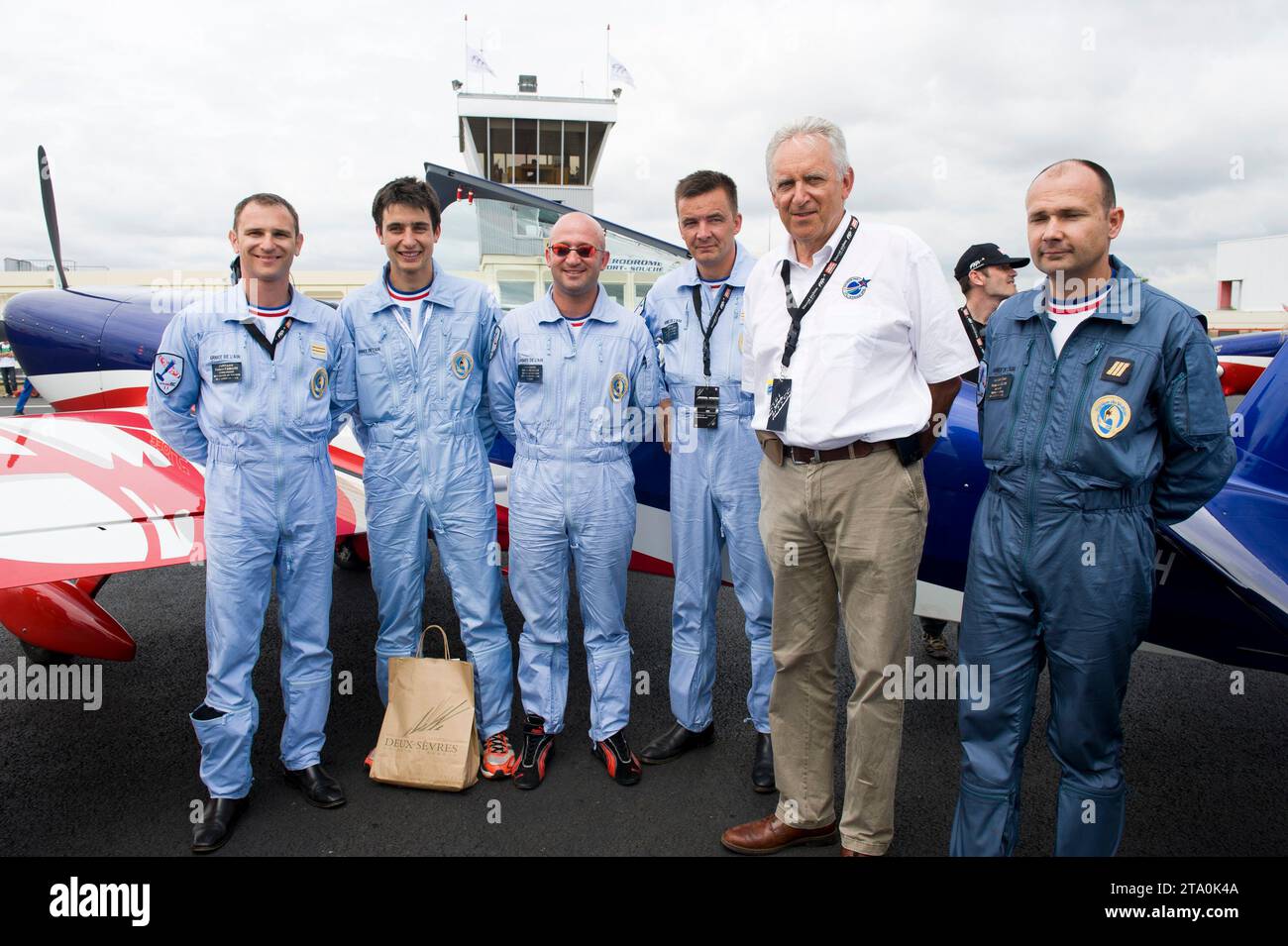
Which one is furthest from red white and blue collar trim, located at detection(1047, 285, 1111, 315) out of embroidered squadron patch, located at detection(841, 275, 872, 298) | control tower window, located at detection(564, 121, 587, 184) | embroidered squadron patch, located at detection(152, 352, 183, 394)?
control tower window, located at detection(564, 121, 587, 184)

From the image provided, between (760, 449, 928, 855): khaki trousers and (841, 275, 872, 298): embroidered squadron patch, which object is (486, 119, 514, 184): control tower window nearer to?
(841, 275, 872, 298): embroidered squadron patch

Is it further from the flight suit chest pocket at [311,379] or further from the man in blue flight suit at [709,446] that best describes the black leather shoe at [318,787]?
the flight suit chest pocket at [311,379]

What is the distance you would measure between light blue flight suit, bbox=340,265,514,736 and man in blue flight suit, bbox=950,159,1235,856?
6.01ft

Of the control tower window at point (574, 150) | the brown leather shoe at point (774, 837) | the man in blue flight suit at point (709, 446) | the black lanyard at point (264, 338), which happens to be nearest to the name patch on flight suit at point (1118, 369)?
the man in blue flight suit at point (709, 446)

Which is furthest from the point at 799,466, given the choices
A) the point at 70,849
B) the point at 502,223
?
the point at 502,223

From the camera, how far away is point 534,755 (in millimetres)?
3258

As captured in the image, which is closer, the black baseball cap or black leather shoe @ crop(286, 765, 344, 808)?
black leather shoe @ crop(286, 765, 344, 808)

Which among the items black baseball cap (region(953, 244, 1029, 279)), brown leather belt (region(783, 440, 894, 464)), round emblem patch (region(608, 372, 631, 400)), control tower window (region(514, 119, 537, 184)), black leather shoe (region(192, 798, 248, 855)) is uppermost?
control tower window (region(514, 119, 537, 184))

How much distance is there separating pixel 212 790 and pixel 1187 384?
333 centimetres

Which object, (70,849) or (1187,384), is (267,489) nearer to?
(70,849)

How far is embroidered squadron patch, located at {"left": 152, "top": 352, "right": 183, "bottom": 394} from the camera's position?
9.55ft

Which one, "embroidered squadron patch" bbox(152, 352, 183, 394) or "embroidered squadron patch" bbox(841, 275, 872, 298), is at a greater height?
"embroidered squadron patch" bbox(841, 275, 872, 298)

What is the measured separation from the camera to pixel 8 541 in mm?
3139

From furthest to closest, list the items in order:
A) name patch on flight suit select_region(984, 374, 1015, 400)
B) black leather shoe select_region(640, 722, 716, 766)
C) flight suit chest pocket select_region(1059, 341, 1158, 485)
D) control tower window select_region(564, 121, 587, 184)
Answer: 1. control tower window select_region(564, 121, 587, 184)
2. black leather shoe select_region(640, 722, 716, 766)
3. name patch on flight suit select_region(984, 374, 1015, 400)
4. flight suit chest pocket select_region(1059, 341, 1158, 485)
